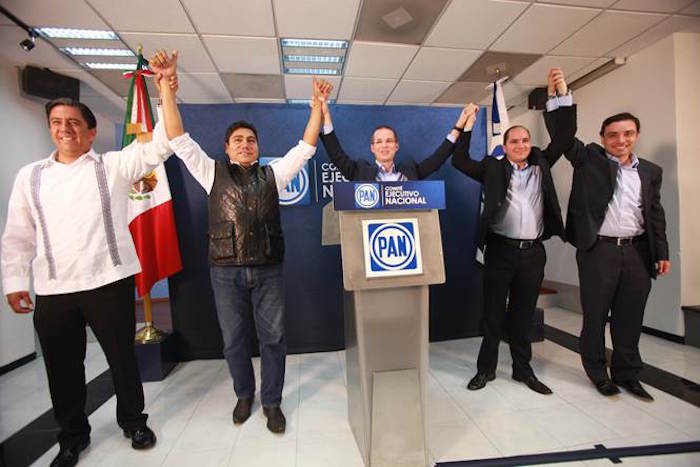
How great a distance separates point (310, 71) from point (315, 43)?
0.64 meters

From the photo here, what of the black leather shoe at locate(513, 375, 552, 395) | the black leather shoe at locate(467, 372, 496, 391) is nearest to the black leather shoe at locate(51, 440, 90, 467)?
the black leather shoe at locate(467, 372, 496, 391)

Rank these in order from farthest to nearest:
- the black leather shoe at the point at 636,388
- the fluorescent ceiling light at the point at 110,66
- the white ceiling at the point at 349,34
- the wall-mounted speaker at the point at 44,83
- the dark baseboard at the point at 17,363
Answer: the fluorescent ceiling light at the point at 110,66 → the wall-mounted speaker at the point at 44,83 → the white ceiling at the point at 349,34 → the dark baseboard at the point at 17,363 → the black leather shoe at the point at 636,388

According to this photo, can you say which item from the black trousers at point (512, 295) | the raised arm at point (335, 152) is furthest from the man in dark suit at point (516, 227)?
the raised arm at point (335, 152)

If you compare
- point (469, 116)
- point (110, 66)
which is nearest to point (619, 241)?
point (469, 116)

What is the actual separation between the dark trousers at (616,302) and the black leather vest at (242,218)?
2.01 meters

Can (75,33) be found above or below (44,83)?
above

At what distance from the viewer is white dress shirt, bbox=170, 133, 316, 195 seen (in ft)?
5.24

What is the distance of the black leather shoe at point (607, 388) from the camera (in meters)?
1.99

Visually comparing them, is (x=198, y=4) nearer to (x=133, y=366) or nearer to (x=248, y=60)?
(x=248, y=60)

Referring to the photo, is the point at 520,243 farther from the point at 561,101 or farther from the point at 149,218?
the point at 149,218

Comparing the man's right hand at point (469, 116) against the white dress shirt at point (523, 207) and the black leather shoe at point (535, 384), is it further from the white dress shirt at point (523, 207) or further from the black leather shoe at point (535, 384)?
the black leather shoe at point (535, 384)

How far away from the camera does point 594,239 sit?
80.5 inches

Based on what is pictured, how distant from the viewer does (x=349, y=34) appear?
330 cm

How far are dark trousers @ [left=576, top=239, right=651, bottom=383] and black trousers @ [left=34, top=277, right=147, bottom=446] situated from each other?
2.69 meters
